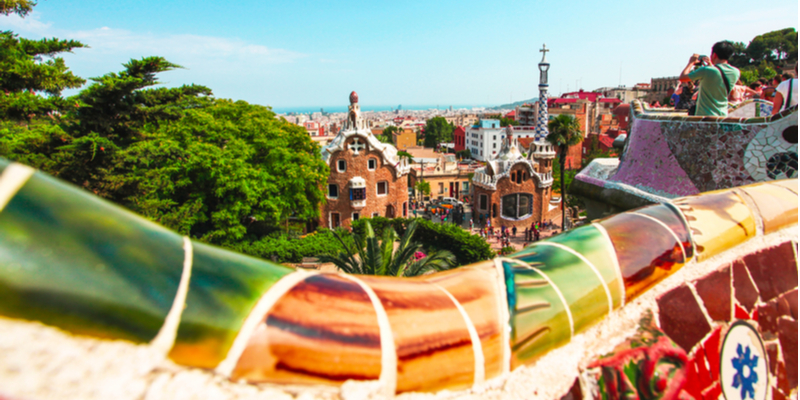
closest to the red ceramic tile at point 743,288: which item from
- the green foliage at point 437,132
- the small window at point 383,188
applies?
the small window at point 383,188

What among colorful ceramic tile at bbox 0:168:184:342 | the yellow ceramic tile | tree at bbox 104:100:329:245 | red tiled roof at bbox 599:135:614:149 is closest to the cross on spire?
tree at bbox 104:100:329:245

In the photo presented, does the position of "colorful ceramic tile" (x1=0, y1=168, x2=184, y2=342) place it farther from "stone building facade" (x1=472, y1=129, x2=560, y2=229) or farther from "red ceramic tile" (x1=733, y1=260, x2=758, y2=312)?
"stone building facade" (x1=472, y1=129, x2=560, y2=229)

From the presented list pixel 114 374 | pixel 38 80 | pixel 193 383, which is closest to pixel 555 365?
pixel 193 383

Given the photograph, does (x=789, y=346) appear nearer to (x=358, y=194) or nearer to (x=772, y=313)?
(x=772, y=313)

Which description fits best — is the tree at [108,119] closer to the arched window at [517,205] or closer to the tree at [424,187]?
the arched window at [517,205]

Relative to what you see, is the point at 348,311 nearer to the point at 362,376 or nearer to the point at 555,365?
the point at 362,376

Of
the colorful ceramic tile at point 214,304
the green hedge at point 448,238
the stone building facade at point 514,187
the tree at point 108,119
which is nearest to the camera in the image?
the colorful ceramic tile at point 214,304
